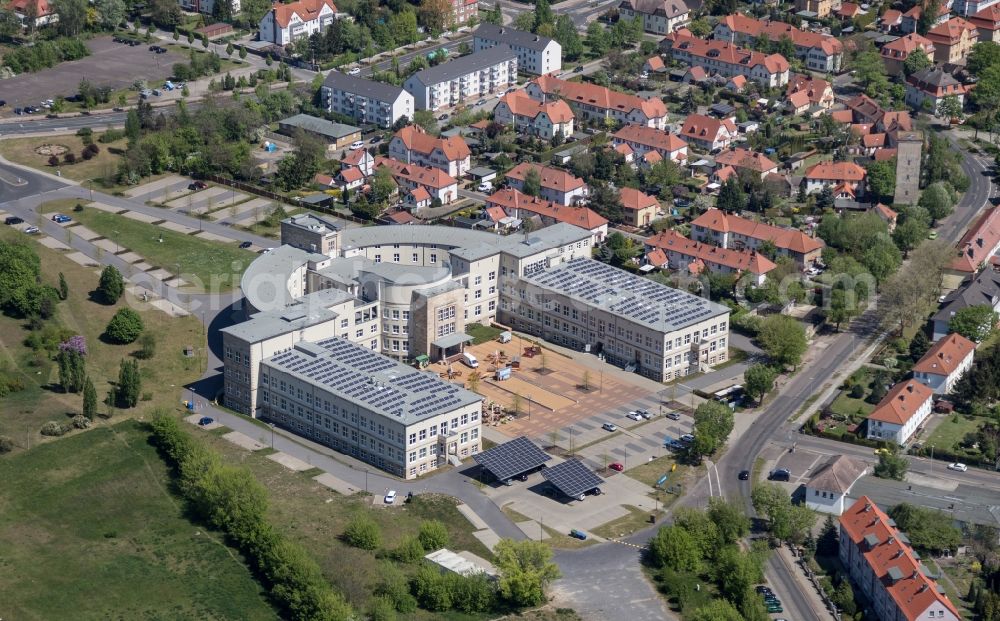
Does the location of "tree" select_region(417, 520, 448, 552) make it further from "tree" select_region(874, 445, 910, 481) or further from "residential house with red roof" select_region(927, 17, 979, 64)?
"residential house with red roof" select_region(927, 17, 979, 64)

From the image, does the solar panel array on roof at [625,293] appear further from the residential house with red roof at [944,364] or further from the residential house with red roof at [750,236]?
the residential house with red roof at [944,364]

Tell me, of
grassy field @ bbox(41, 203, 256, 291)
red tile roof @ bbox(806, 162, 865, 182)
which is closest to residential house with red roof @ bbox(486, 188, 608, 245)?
red tile roof @ bbox(806, 162, 865, 182)

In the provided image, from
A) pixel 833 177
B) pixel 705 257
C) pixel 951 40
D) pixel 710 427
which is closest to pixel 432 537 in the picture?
pixel 710 427

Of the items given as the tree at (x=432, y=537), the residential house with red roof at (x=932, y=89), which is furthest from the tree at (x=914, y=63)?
the tree at (x=432, y=537)

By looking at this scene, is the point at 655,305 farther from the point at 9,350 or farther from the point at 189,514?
the point at 9,350

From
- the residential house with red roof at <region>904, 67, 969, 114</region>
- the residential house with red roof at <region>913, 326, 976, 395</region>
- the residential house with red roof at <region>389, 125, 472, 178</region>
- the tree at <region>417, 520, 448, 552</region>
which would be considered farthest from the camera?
the residential house with red roof at <region>904, 67, 969, 114</region>

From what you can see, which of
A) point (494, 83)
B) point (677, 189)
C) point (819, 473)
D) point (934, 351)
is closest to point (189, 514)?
point (819, 473)

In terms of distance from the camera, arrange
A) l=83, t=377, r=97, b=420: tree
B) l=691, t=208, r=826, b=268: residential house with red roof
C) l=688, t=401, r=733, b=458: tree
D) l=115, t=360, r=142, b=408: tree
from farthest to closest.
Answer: l=691, t=208, r=826, b=268: residential house with red roof
l=115, t=360, r=142, b=408: tree
l=83, t=377, r=97, b=420: tree
l=688, t=401, r=733, b=458: tree
